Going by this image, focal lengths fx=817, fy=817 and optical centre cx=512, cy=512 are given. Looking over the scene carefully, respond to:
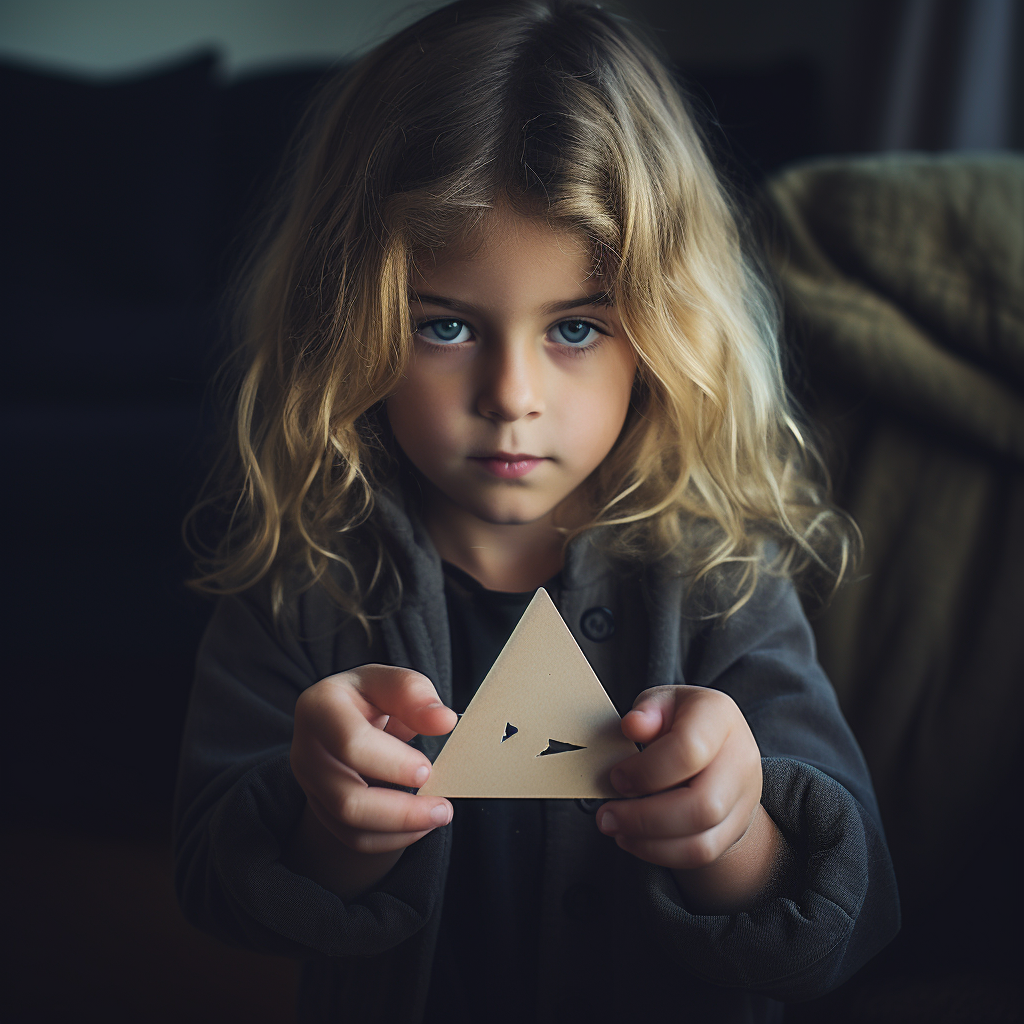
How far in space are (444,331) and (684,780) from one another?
10.6 inches

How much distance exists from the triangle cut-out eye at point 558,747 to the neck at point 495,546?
19cm

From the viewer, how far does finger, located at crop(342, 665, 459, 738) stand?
0.35 meters

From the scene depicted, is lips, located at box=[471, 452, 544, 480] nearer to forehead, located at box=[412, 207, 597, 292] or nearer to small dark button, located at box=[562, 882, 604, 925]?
forehead, located at box=[412, 207, 597, 292]

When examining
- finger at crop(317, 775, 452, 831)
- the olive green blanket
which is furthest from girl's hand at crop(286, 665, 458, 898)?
the olive green blanket

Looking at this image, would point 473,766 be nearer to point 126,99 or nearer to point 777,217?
point 777,217

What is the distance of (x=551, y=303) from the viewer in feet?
1.46

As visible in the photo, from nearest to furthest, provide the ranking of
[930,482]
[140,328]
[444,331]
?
[444,331], [930,482], [140,328]

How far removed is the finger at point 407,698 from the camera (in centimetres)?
35

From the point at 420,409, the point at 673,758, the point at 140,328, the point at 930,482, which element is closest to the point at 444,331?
the point at 420,409

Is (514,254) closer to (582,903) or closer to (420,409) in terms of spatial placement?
(420,409)

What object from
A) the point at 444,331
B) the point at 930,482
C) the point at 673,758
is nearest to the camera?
the point at 673,758

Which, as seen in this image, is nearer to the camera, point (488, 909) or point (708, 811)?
point (708, 811)

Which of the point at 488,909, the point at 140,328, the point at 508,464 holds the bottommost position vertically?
the point at 488,909

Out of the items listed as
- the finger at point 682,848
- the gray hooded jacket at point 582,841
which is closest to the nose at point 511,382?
the gray hooded jacket at point 582,841
